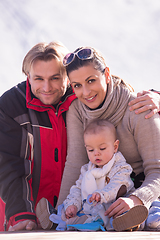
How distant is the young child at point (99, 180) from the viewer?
7.04 ft

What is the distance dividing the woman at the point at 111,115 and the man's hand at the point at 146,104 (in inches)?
1.7

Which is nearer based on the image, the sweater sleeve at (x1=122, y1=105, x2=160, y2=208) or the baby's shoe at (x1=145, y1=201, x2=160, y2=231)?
the baby's shoe at (x1=145, y1=201, x2=160, y2=231)

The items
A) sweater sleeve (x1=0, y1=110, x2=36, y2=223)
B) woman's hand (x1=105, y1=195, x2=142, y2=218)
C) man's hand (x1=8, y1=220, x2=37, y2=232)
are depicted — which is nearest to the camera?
woman's hand (x1=105, y1=195, x2=142, y2=218)

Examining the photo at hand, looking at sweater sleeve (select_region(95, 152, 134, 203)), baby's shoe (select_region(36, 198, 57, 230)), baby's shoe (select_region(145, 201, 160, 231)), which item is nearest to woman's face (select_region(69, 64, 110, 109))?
sweater sleeve (select_region(95, 152, 134, 203))

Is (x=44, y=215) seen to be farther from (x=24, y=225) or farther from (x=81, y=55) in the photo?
(x=81, y=55)

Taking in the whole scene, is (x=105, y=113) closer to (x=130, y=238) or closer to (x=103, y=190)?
(x=103, y=190)

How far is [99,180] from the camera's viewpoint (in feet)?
7.73

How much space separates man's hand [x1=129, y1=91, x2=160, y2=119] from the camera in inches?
95.6

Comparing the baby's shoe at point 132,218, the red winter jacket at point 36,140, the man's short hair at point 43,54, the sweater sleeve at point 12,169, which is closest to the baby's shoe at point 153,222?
the baby's shoe at point 132,218

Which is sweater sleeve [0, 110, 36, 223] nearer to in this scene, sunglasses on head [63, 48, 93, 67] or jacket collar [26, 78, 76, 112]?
jacket collar [26, 78, 76, 112]

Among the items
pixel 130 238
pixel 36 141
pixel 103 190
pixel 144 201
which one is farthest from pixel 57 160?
pixel 130 238

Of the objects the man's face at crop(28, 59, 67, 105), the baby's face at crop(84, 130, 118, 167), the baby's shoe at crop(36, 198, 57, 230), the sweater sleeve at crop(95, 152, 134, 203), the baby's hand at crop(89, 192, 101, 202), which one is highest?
the man's face at crop(28, 59, 67, 105)

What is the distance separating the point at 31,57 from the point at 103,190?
1.61 metres

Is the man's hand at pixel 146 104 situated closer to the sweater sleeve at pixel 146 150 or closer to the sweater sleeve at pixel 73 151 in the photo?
the sweater sleeve at pixel 146 150
